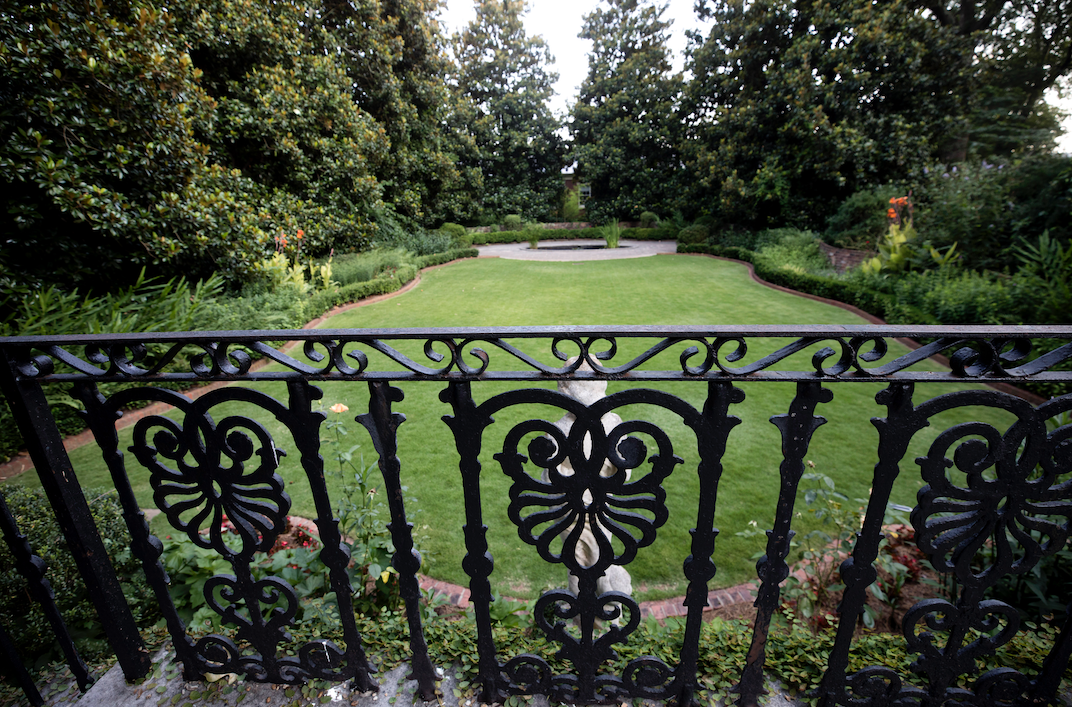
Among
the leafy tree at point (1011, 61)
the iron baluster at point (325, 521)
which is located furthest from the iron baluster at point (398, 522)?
the leafy tree at point (1011, 61)

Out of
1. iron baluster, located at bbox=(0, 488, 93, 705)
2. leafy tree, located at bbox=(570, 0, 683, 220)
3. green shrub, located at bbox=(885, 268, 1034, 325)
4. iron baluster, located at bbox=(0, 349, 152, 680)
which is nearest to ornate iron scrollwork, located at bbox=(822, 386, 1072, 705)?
iron baluster, located at bbox=(0, 349, 152, 680)

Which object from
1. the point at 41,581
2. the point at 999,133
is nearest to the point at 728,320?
the point at 41,581

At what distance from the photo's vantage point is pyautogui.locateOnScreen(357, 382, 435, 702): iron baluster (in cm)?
126

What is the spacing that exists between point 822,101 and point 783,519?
1787cm

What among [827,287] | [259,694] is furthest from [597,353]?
[827,287]

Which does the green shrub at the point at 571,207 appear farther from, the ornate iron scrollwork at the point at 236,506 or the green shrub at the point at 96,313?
the ornate iron scrollwork at the point at 236,506

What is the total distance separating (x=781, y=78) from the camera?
15.0 meters

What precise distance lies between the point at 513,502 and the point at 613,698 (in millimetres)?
799

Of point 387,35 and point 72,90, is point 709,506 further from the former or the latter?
point 387,35

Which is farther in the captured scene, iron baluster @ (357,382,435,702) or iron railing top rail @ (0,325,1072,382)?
iron baluster @ (357,382,435,702)

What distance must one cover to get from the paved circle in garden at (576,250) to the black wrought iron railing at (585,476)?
48.4 feet

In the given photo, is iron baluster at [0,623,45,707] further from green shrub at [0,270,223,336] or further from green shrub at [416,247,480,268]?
green shrub at [416,247,480,268]

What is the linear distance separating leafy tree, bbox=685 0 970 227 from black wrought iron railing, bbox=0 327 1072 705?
16326mm

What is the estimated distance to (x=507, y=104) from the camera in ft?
82.1
